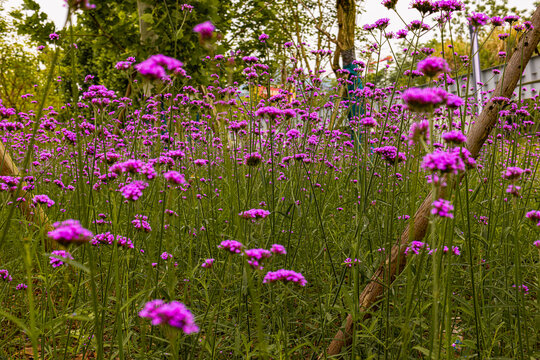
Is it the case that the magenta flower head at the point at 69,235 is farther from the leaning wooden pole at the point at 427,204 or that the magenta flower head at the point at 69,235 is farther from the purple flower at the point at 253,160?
the leaning wooden pole at the point at 427,204

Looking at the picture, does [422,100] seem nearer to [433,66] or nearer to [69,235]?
[433,66]

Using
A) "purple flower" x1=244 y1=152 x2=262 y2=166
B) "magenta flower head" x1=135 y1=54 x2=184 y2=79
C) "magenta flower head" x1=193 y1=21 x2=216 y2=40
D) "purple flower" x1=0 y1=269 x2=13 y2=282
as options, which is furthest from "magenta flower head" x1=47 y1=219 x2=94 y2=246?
"purple flower" x1=0 y1=269 x2=13 y2=282

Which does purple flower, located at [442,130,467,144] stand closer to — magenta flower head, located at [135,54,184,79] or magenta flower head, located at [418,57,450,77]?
magenta flower head, located at [418,57,450,77]

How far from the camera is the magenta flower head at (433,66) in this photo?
1.16 meters

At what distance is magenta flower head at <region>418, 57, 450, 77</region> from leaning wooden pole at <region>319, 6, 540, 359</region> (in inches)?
28.9

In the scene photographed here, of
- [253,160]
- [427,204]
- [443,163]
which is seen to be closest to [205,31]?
[253,160]

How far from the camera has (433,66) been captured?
3.81 feet

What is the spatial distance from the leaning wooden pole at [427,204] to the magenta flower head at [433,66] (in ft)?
2.41

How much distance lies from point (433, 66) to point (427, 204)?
0.78 meters

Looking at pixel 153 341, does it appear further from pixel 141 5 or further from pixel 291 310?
pixel 141 5

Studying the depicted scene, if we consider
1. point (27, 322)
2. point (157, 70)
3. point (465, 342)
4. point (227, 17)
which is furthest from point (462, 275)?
point (227, 17)

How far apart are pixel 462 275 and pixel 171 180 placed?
6.66ft

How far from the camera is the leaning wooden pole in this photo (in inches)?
68.5

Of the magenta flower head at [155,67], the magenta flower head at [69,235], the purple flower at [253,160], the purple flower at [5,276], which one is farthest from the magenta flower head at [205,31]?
the purple flower at [5,276]
